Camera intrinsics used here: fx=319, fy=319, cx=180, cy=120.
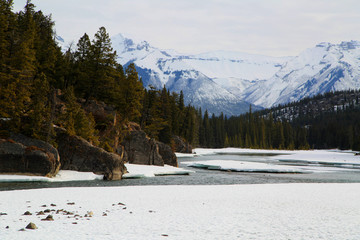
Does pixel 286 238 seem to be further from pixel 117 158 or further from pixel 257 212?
pixel 117 158

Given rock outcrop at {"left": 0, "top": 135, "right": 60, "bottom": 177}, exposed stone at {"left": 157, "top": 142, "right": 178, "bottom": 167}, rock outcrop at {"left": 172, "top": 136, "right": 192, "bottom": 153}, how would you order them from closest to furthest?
rock outcrop at {"left": 0, "top": 135, "right": 60, "bottom": 177}
exposed stone at {"left": 157, "top": 142, "right": 178, "bottom": 167}
rock outcrop at {"left": 172, "top": 136, "right": 192, "bottom": 153}

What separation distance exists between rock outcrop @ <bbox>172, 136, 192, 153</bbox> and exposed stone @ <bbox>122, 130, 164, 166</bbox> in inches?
1878

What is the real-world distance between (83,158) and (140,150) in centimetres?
1499

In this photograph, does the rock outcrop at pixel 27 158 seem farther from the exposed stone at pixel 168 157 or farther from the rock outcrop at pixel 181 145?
the rock outcrop at pixel 181 145

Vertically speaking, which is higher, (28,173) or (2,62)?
(2,62)

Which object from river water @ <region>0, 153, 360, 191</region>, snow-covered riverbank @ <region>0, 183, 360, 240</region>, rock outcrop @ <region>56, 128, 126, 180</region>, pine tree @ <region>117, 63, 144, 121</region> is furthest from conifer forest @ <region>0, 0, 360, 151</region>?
snow-covered riverbank @ <region>0, 183, 360, 240</region>

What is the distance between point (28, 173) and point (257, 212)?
23.1 m

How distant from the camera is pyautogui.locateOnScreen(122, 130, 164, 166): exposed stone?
1951 inches

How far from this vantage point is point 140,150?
1969 inches

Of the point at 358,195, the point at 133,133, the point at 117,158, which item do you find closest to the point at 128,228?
the point at 358,195

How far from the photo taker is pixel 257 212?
17.2 meters

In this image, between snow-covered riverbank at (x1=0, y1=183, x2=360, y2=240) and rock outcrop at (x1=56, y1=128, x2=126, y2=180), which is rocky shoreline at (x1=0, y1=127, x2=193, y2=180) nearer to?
rock outcrop at (x1=56, y1=128, x2=126, y2=180)

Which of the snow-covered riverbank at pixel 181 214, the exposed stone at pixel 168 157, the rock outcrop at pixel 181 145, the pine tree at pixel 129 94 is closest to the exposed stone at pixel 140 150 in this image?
the exposed stone at pixel 168 157

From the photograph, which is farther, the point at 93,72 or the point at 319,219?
the point at 93,72
